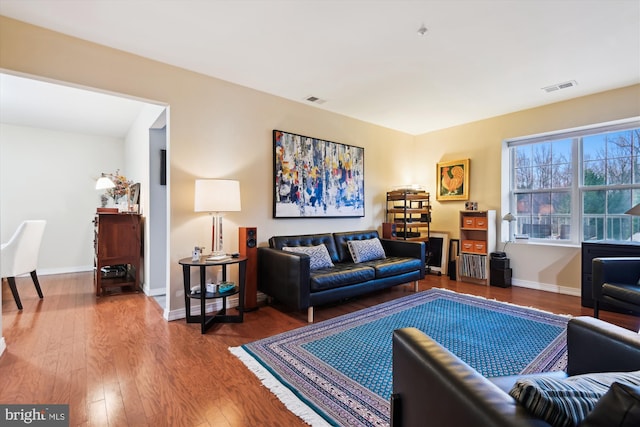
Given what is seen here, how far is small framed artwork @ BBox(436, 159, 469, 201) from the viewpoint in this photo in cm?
504

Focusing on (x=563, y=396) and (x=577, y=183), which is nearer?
(x=563, y=396)

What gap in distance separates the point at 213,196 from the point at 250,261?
84cm

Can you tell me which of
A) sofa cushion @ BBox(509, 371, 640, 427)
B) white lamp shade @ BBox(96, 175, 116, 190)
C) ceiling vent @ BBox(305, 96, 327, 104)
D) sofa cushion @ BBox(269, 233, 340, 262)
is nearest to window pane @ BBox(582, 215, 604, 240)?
sofa cushion @ BBox(269, 233, 340, 262)

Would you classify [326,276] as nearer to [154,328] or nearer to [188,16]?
[154,328]

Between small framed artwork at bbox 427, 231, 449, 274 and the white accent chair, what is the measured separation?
5623mm

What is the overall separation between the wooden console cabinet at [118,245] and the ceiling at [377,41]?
2030mm

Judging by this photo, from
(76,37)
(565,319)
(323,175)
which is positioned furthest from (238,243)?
(565,319)

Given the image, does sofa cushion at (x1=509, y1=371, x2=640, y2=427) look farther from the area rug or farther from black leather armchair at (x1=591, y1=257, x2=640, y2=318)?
black leather armchair at (x1=591, y1=257, x2=640, y2=318)

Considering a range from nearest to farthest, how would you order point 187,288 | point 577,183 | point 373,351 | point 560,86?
1. point 373,351
2. point 187,288
3. point 560,86
4. point 577,183

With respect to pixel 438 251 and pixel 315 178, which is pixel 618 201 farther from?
pixel 315 178

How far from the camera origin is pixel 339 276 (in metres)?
3.20

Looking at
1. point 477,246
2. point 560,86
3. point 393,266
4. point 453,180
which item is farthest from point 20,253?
point 560,86

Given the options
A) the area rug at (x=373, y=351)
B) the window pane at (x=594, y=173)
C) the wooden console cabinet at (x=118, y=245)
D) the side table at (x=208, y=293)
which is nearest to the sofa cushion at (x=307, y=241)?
the side table at (x=208, y=293)

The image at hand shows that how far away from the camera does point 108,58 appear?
268cm
